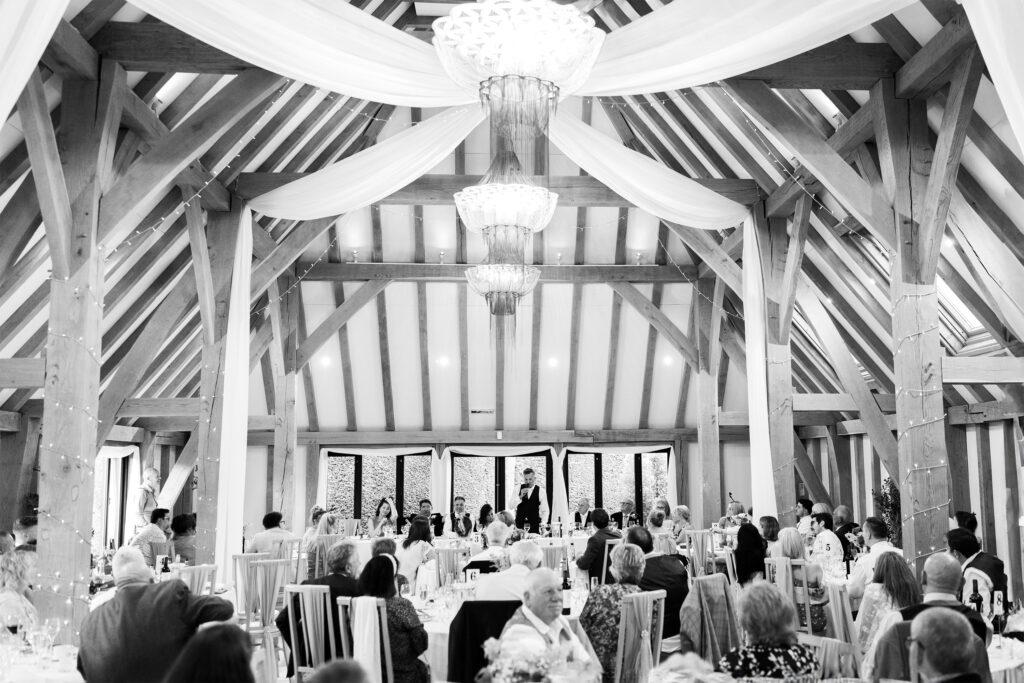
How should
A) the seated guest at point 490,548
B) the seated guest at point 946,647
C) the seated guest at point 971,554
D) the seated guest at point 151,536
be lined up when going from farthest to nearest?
the seated guest at point 151,536
the seated guest at point 490,548
the seated guest at point 971,554
the seated guest at point 946,647

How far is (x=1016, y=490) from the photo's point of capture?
10.7 metres

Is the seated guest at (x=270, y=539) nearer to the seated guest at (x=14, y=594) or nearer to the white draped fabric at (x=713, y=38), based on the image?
the seated guest at (x=14, y=594)

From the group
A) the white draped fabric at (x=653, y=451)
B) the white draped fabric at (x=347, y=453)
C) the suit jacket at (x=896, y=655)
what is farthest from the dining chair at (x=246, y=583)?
the white draped fabric at (x=653, y=451)

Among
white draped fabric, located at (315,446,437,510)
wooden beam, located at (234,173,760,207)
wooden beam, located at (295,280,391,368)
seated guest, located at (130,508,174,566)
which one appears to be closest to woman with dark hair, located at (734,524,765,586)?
seated guest, located at (130,508,174,566)

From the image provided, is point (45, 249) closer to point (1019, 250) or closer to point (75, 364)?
point (75, 364)

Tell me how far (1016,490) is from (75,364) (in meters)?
9.91

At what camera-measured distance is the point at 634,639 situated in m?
4.72

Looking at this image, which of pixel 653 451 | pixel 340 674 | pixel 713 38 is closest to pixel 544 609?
pixel 340 674

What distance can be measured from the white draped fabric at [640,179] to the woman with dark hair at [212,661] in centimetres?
509

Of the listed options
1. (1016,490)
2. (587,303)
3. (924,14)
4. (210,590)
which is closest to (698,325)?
(587,303)

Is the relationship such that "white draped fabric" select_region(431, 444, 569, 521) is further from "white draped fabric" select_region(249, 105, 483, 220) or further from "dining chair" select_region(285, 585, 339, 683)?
"dining chair" select_region(285, 585, 339, 683)

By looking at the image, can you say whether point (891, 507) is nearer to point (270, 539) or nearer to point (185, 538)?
point (270, 539)

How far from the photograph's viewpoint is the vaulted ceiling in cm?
666

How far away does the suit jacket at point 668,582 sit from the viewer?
573 centimetres
